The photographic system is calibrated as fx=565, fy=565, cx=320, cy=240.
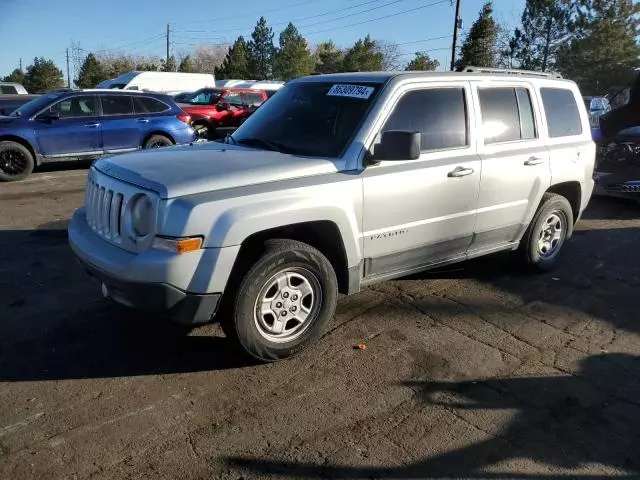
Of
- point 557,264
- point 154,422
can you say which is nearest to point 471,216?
point 557,264

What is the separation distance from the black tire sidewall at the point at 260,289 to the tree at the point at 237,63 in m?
60.5

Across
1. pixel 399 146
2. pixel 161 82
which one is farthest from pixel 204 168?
pixel 161 82

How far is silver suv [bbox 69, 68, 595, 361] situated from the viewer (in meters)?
3.29

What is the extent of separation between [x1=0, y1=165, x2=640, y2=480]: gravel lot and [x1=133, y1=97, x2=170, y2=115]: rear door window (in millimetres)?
7276

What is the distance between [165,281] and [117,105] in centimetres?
950

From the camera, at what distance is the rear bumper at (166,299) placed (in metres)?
3.21

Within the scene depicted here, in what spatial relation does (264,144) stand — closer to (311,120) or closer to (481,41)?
(311,120)

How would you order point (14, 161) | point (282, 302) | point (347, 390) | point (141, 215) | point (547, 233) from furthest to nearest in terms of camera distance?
point (14, 161) < point (547, 233) < point (282, 302) < point (347, 390) < point (141, 215)

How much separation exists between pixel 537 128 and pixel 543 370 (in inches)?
96.0

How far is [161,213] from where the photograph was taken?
321 centimetres

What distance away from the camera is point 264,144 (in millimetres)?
4402

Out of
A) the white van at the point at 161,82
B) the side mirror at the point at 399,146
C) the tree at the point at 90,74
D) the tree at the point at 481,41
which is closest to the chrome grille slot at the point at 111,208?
the side mirror at the point at 399,146

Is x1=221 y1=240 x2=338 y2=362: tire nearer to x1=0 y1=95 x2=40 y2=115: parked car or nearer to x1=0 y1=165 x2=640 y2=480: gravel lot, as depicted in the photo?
x1=0 y1=165 x2=640 y2=480: gravel lot

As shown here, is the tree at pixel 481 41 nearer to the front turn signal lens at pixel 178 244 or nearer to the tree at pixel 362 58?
the tree at pixel 362 58
